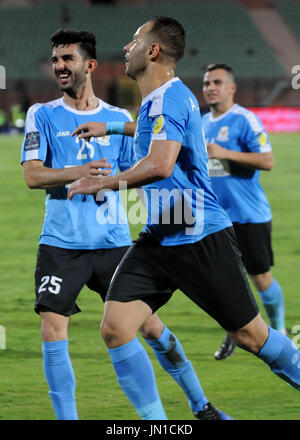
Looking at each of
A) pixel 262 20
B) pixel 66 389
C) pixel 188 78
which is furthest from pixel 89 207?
pixel 262 20

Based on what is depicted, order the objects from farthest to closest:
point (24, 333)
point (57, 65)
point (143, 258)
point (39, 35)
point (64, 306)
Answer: point (39, 35) < point (24, 333) < point (57, 65) < point (64, 306) < point (143, 258)

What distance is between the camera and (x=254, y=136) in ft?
20.0

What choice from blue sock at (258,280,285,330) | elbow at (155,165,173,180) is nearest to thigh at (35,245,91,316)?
elbow at (155,165,173,180)

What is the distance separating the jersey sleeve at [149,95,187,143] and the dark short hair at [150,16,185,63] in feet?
0.92

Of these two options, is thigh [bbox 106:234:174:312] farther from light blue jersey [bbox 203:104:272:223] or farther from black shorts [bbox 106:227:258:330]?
light blue jersey [bbox 203:104:272:223]

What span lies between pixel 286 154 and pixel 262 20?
21.0 m

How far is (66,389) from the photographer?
13.6 ft

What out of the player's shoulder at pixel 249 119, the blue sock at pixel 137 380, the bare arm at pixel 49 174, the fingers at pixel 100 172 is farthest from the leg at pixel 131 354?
the player's shoulder at pixel 249 119

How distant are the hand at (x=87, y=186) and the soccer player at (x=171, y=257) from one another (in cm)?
29

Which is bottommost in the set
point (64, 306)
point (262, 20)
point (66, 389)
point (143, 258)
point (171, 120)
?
point (66, 389)

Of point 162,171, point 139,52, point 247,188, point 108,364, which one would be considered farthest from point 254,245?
point 162,171

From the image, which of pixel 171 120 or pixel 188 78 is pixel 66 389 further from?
pixel 188 78

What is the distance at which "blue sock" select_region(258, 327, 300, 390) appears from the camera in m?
4.00

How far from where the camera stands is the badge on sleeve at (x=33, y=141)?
174 inches
